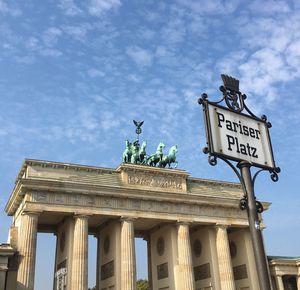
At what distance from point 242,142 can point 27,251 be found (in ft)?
101

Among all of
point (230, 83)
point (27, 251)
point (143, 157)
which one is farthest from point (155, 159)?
point (230, 83)

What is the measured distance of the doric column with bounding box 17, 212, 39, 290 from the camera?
3243 cm

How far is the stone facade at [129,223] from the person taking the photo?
116 feet

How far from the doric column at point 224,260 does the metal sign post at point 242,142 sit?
36219 mm

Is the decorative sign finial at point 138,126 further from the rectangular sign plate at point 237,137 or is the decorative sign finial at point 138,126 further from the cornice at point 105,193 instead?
the rectangular sign plate at point 237,137

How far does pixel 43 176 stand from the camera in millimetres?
37000

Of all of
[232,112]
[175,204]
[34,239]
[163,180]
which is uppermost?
[163,180]

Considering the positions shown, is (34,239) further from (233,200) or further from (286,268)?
(286,268)

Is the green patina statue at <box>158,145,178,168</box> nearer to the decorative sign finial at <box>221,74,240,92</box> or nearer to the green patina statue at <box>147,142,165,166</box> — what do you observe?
the green patina statue at <box>147,142,165,166</box>

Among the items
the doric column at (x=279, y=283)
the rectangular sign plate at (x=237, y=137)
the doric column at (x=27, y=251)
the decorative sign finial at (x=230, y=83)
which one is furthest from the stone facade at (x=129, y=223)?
the decorative sign finial at (x=230, y=83)

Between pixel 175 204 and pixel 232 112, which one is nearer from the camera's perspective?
pixel 232 112

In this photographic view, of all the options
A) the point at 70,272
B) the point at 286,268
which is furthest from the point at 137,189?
the point at 286,268

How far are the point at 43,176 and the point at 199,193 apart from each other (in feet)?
54.5

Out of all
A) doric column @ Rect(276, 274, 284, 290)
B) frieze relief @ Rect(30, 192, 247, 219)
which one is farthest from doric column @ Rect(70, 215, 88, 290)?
doric column @ Rect(276, 274, 284, 290)
